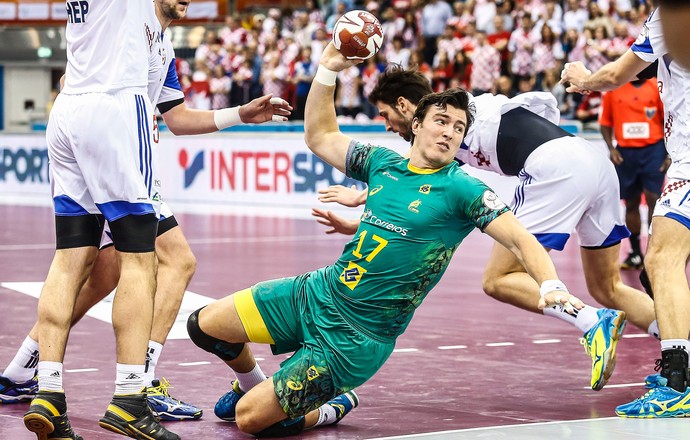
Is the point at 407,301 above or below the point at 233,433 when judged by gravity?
above

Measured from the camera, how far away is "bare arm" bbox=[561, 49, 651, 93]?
254 inches

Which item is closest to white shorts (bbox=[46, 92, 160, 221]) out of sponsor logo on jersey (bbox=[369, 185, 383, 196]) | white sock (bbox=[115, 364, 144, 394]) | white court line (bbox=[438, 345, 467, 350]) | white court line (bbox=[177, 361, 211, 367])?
white sock (bbox=[115, 364, 144, 394])

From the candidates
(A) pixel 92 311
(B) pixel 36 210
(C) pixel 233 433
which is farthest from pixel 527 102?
(B) pixel 36 210

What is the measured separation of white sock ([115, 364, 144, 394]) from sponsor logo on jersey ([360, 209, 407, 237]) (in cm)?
127

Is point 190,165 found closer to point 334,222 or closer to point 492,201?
point 334,222

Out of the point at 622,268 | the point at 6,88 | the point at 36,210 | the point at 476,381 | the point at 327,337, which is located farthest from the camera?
the point at 6,88

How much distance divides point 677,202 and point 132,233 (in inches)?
110

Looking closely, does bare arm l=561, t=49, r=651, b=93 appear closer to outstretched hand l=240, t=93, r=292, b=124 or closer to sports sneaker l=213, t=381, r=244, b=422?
outstretched hand l=240, t=93, r=292, b=124

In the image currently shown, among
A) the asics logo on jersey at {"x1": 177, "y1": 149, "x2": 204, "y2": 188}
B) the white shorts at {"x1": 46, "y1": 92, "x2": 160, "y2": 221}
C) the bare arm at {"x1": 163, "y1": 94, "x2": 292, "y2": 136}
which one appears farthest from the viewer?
the asics logo on jersey at {"x1": 177, "y1": 149, "x2": 204, "y2": 188}

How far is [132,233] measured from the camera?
17.8ft

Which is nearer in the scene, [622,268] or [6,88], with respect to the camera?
[622,268]

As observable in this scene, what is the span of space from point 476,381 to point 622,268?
666cm

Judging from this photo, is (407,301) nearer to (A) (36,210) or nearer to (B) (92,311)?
(B) (92,311)

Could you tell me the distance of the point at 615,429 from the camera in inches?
221
